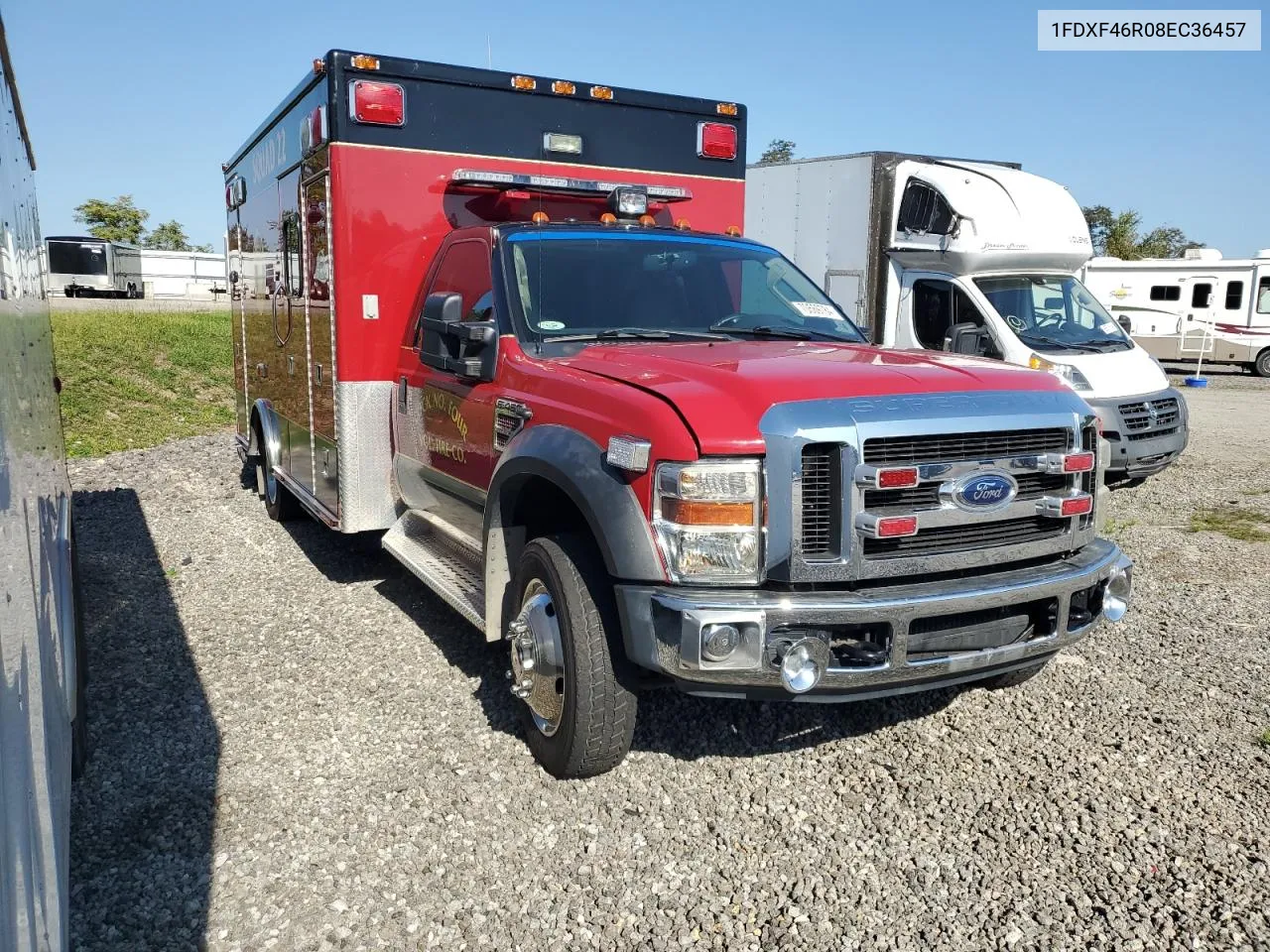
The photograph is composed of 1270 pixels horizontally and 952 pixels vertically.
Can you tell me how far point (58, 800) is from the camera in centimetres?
261

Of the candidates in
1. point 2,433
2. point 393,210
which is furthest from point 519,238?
point 2,433

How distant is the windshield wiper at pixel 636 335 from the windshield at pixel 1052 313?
6513 mm

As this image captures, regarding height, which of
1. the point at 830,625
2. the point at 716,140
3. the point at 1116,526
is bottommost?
the point at 1116,526

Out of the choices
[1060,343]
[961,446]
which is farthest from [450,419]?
[1060,343]

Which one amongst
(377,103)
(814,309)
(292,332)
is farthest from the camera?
(292,332)

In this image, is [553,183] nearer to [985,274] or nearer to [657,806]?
[657,806]

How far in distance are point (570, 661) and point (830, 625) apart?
0.98 m

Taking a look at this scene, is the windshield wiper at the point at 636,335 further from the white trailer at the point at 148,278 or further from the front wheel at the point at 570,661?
the white trailer at the point at 148,278

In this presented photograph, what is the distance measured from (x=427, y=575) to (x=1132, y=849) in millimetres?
3239

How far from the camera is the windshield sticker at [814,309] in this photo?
16.5 ft

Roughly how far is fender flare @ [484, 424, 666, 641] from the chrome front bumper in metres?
0.13

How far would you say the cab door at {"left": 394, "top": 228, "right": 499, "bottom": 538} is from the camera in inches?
→ 181

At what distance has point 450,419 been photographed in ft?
16.0

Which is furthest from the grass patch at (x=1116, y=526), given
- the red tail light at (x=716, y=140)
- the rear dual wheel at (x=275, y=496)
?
the rear dual wheel at (x=275, y=496)
